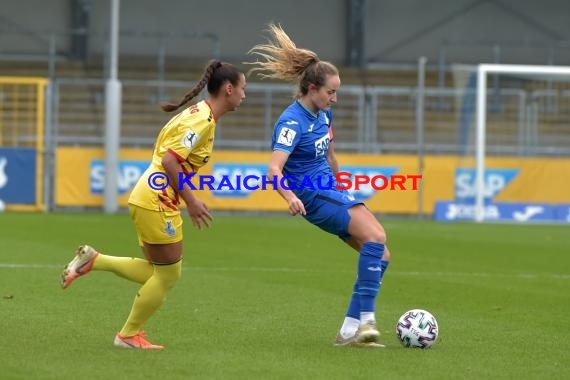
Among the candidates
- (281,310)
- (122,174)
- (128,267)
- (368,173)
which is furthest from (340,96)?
(128,267)

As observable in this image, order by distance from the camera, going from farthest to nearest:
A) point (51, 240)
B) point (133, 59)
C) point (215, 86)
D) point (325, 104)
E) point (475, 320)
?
point (133, 59) → point (51, 240) → point (475, 320) → point (325, 104) → point (215, 86)

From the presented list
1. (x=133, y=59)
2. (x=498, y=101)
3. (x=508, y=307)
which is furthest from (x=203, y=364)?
(x=133, y=59)

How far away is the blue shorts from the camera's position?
28.1ft

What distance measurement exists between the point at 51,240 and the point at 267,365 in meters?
11.0

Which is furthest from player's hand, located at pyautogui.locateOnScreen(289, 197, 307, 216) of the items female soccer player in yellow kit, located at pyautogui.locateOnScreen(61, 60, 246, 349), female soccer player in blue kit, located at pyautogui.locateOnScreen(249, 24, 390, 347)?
female soccer player in yellow kit, located at pyautogui.locateOnScreen(61, 60, 246, 349)

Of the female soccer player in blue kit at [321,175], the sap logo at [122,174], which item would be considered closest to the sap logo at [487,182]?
the sap logo at [122,174]

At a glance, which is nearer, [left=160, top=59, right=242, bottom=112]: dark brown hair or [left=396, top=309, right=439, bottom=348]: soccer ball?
[left=160, top=59, right=242, bottom=112]: dark brown hair

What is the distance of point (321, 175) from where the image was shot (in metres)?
8.84

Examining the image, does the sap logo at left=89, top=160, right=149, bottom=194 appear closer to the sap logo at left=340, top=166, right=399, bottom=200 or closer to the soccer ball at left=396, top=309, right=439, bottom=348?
the sap logo at left=340, top=166, right=399, bottom=200

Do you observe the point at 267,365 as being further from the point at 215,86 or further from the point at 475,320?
the point at 475,320

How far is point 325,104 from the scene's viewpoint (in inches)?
344

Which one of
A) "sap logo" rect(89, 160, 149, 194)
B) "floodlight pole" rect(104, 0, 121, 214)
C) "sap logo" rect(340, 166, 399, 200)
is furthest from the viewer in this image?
"sap logo" rect(340, 166, 399, 200)

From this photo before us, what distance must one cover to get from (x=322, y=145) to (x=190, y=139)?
1259 millimetres

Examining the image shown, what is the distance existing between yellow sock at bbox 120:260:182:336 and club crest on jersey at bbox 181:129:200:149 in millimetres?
771
